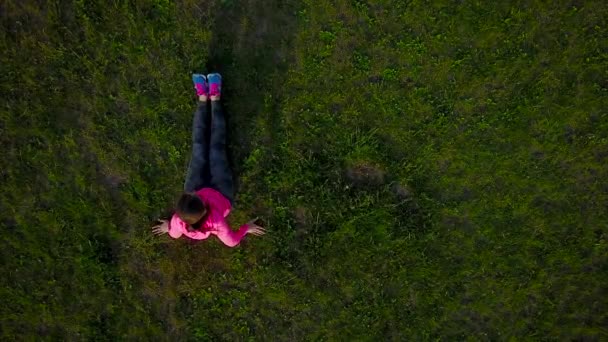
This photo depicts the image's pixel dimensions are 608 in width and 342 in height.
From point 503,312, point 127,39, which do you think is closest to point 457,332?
point 503,312

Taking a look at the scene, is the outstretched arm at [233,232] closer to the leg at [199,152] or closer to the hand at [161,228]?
the leg at [199,152]

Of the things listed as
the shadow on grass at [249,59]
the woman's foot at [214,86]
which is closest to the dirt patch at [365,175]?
the shadow on grass at [249,59]

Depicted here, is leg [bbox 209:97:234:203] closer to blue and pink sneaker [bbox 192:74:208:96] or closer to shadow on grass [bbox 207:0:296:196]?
blue and pink sneaker [bbox 192:74:208:96]

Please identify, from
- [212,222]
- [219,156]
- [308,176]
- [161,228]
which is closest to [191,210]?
[212,222]

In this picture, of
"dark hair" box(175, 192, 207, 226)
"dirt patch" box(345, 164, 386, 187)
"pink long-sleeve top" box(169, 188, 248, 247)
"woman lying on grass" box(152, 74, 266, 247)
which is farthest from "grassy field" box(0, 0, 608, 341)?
"dark hair" box(175, 192, 207, 226)

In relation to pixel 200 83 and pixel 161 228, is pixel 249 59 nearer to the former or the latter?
pixel 200 83
